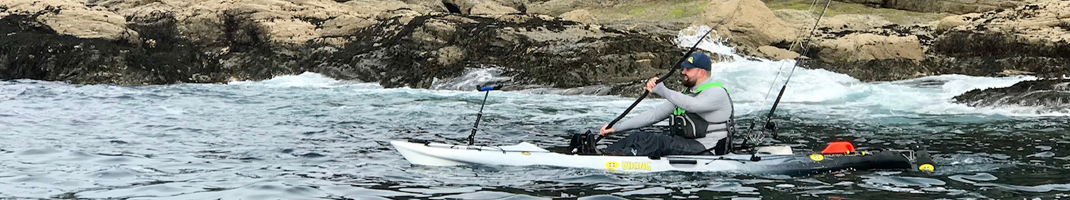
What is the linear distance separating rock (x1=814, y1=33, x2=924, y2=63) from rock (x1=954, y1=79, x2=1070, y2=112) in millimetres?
5747

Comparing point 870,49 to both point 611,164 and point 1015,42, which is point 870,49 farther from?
point 611,164

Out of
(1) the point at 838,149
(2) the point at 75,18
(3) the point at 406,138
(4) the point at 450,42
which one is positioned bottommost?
(3) the point at 406,138

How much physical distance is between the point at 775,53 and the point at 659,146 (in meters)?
16.0

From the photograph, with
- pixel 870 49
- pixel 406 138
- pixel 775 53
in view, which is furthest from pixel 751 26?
pixel 406 138

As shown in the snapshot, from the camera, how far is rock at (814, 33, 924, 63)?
22.6 metres

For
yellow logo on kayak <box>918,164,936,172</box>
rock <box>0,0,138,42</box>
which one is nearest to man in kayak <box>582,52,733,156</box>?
yellow logo on kayak <box>918,164,936,172</box>

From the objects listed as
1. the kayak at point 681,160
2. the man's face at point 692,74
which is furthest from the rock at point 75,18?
the man's face at point 692,74

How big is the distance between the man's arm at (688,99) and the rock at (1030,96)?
28.5 ft

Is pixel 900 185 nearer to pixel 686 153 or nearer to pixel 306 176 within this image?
pixel 686 153

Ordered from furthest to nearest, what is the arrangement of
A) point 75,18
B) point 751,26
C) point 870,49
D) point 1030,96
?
point 75,18 → point 751,26 → point 870,49 → point 1030,96

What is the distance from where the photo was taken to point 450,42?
78.5ft

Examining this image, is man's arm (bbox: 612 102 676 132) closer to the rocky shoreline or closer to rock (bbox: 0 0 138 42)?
the rocky shoreline

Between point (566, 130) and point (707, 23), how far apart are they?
1325 cm

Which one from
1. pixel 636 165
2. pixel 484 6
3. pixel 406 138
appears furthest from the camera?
pixel 484 6
